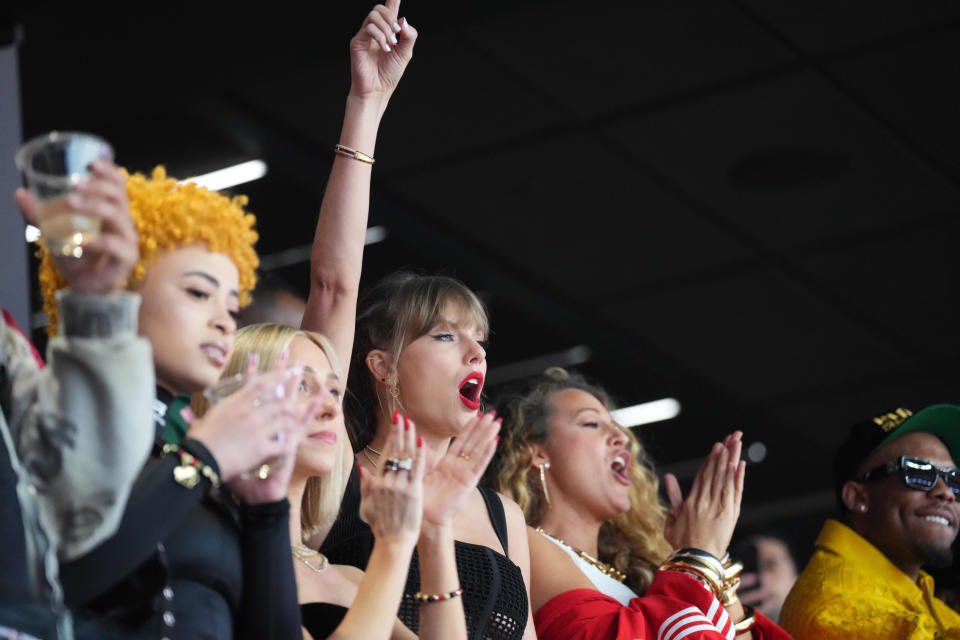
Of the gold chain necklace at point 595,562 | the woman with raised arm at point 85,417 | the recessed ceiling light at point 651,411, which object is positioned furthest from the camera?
the recessed ceiling light at point 651,411

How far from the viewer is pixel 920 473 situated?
3.73 m

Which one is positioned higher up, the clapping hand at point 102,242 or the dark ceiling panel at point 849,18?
the dark ceiling panel at point 849,18

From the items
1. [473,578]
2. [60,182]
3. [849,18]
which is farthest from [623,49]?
[60,182]

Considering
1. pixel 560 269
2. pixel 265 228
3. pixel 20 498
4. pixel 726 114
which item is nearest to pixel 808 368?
pixel 560 269

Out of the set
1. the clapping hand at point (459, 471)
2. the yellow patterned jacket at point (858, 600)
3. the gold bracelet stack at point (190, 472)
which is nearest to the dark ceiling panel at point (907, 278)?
the yellow patterned jacket at point (858, 600)

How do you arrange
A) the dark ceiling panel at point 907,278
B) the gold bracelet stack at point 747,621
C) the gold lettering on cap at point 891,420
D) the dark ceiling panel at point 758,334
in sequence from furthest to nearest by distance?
the dark ceiling panel at point 758,334
the dark ceiling panel at point 907,278
the gold lettering on cap at point 891,420
the gold bracelet stack at point 747,621

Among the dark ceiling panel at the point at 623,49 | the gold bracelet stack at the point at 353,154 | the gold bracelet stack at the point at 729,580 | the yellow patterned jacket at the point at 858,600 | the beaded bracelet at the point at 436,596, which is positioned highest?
the dark ceiling panel at the point at 623,49

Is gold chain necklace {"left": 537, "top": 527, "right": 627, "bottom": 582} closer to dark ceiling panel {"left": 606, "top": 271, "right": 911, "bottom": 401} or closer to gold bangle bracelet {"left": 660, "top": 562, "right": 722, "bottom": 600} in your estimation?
gold bangle bracelet {"left": 660, "top": 562, "right": 722, "bottom": 600}

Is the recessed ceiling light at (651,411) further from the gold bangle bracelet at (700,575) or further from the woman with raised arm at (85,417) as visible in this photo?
the woman with raised arm at (85,417)

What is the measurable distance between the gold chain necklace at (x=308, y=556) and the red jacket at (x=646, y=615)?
651 millimetres

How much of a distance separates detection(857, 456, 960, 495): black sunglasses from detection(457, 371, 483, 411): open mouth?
1.24 m

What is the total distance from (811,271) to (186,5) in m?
2.89

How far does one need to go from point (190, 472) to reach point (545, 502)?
1.86m

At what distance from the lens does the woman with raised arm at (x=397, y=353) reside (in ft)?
8.96
